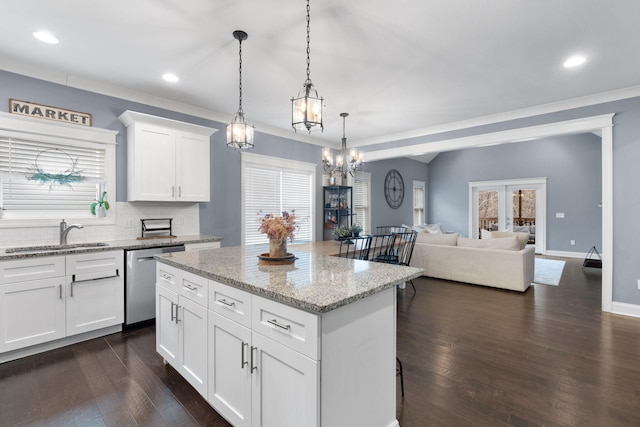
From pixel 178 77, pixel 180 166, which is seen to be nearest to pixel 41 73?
pixel 178 77

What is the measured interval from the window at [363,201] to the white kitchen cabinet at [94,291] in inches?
204

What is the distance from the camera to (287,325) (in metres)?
1.42

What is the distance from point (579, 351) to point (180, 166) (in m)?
4.58

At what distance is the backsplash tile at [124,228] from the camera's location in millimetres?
3074

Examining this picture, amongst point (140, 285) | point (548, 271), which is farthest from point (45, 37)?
point (548, 271)

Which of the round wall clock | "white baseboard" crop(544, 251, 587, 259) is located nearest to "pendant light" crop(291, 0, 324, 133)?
the round wall clock

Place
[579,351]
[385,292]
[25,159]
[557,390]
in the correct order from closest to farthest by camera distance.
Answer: [385,292], [557,390], [579,351], [25,159]

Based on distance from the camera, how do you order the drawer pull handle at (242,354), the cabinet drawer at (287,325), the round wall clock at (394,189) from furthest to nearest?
the round wall clock at (394,189) → the drawer pull handle at (242,354) → the cabinet drawer at (287,325)

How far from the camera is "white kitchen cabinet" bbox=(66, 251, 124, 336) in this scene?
114 inches

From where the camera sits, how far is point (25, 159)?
310cm

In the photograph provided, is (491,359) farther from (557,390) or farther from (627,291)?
(627,291)

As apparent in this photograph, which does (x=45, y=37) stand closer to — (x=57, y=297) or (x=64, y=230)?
(x=64, y=230)

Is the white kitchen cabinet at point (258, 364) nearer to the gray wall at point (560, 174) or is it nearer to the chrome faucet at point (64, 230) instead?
the chrome faucet at point (64, 230)

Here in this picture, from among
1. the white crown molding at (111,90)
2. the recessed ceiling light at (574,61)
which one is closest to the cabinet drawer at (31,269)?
the white crown molding at (111,90)
